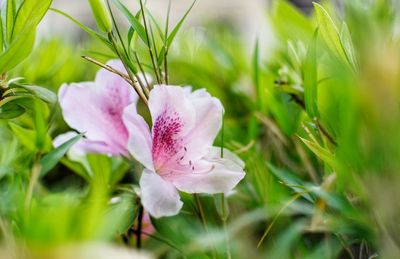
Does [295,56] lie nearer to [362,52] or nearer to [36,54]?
[362,52]

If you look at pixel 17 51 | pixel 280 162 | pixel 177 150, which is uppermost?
pixel 17 51

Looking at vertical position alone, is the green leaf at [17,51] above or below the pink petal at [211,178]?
above

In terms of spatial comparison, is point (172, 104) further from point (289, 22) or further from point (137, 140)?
point (289, 22)

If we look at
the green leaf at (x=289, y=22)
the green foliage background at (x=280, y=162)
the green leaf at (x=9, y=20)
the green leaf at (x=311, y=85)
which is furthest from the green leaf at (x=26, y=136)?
the green leaf at (x=289, y=22)

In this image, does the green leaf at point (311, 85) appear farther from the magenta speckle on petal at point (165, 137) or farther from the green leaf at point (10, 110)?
the green leaf at point (10, 110)

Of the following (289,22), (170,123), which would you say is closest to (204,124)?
(170,123)

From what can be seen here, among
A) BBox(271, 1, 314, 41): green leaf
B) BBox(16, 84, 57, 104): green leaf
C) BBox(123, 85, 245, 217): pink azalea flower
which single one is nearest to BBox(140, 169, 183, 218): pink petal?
BBox(123, 85, 245, 217): pink azalea flower

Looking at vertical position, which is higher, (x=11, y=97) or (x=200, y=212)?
(x=11, y=97)
